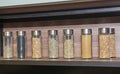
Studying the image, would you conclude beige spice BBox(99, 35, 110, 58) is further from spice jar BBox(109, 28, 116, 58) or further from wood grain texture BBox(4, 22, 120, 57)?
wood grain texture BBox(4, 22, 120, 57)

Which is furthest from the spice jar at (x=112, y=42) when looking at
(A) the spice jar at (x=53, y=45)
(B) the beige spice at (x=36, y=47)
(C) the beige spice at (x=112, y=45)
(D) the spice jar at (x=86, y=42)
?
(B) the beige spice at (x=36, y=47)

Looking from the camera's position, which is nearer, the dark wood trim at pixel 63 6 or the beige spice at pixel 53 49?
the dark wood trim at pixel 63 6

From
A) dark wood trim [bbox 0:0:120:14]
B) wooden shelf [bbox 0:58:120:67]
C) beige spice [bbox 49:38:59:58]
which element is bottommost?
wooden shelf [bbox 0:58:120:67]

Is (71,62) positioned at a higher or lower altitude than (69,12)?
lower

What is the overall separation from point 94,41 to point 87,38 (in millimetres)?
151

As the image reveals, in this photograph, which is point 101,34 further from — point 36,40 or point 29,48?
point 29,48

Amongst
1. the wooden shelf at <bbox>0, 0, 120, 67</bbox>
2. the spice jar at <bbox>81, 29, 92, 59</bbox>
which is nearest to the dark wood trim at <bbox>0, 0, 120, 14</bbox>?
the wooden shelf at <bbox>0, 0, 120, 67</bbox>

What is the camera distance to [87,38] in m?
1.16

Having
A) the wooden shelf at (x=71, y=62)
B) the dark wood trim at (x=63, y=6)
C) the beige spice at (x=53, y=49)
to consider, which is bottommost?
the wooden shelf at (x=71, y=62)

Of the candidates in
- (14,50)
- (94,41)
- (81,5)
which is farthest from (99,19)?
(14,50)

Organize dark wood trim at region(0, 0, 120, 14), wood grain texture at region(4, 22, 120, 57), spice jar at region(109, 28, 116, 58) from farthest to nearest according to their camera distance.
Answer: wood grain texture at region(4, 22, 120, 57) → spice jar at region(109, 28, 116, 58) → dark wood trim at region(0, 0, 120, 14)

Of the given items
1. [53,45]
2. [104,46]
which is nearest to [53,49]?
[53,45]

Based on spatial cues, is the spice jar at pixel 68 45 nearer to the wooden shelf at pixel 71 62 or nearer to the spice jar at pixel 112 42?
the wooden shelf at pixel 71 62

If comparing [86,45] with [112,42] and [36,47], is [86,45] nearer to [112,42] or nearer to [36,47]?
[112,42]
